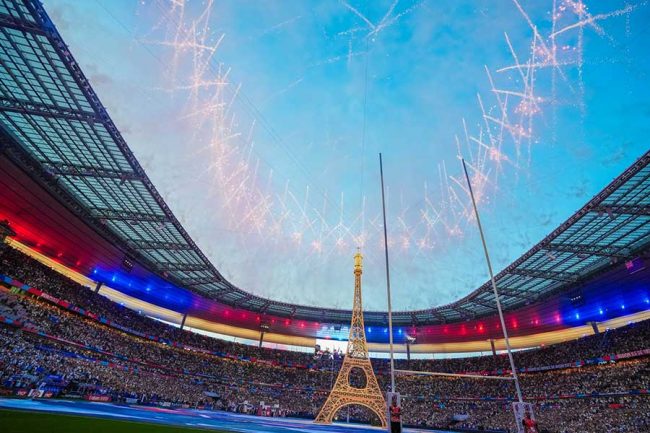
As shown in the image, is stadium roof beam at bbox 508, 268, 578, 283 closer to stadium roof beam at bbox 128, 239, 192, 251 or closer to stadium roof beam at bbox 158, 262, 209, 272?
stadium roof beam at bbox 158, 262, 209, 272

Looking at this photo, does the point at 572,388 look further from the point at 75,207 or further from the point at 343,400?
the point at 75,207

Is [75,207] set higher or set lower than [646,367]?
higher

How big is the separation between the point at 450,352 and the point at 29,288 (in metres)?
73.1

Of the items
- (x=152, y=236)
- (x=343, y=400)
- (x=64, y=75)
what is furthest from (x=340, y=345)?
(x=64, y=75)

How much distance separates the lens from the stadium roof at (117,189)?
21.9m

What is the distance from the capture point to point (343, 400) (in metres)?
A: 41.4

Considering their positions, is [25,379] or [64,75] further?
[25,379]

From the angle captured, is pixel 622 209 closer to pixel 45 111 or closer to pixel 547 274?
pixel 547 274

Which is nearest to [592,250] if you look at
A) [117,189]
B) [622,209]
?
[622,209]

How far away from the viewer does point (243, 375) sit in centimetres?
6169

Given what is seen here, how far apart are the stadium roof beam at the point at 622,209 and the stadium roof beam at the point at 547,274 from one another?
1471 centimetres

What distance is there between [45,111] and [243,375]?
5252 cm

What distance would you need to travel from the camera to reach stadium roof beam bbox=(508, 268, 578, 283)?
43.9 metres

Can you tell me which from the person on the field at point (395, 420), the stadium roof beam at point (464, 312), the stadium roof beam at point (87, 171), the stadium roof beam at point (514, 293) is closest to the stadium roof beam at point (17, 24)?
the stadium roof beam at point (87, 171)
